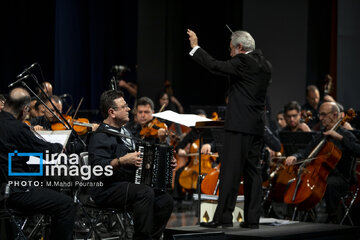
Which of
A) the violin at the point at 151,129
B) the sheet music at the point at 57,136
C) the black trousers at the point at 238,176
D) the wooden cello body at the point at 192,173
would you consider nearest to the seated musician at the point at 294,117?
the wooden cello body at the point at 192,173

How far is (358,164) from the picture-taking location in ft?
19.9

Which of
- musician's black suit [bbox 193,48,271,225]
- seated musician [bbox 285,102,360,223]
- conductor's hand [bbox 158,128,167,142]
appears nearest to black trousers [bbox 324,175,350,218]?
seated musician [bbox 285,102,360,223]

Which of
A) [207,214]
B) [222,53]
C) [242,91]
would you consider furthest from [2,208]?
[222,53]

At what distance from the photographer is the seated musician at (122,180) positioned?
169 inches

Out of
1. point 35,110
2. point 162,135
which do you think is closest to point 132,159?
Result: point 162,135

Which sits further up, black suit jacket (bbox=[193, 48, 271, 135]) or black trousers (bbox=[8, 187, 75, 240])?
black suit jacket (bbox=[193, 48, 271, 135])

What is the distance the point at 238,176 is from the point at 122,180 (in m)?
0.83

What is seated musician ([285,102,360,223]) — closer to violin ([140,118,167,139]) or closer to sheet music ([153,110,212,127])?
violin ([140,118,167,139])

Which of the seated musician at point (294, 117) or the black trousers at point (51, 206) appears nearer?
the black trousers at point (51, 206)

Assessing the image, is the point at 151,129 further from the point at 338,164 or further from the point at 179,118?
the point at 338,164

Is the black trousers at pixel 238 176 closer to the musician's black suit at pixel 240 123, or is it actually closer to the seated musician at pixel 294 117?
the musician's black suit at pixel 240 123

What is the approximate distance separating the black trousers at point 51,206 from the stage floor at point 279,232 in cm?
72

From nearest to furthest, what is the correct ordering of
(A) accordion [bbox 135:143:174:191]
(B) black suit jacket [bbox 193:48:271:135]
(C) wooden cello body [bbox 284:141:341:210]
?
1. (A) accordion [bbox 135:143:174:191]
2. (B) black suit jacket [bbox 193:48:271:135]
3. (C) wooden cello body [bbox 284:141:341:210]

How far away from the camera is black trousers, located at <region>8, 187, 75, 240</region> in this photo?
411 cm
